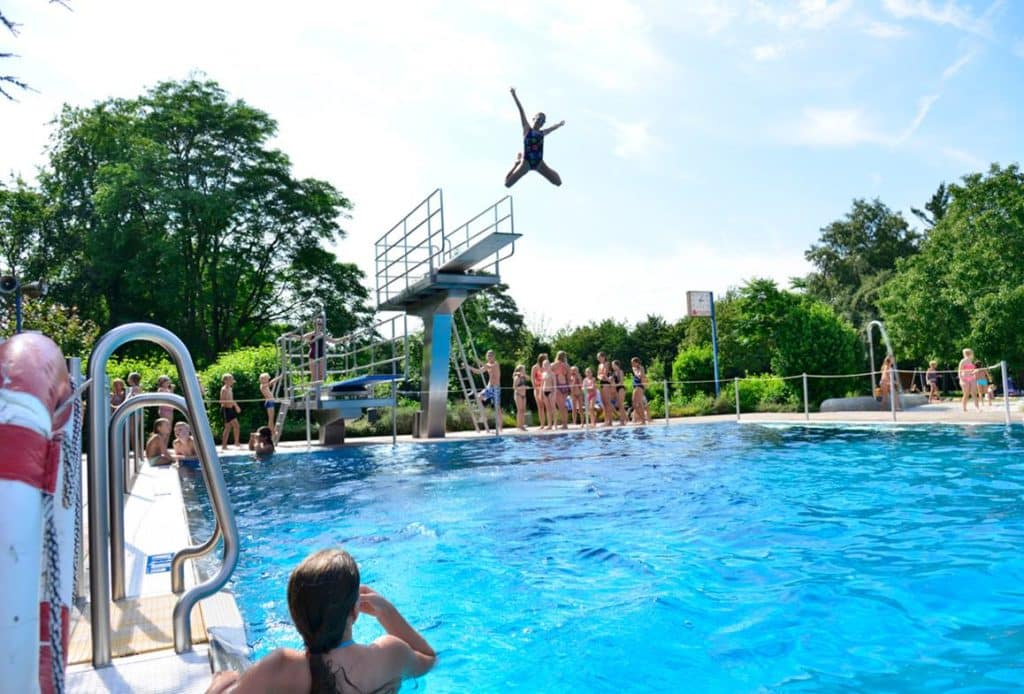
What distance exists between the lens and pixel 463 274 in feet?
54.4

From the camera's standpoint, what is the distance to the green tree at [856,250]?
53.6 m

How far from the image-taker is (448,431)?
19688mm

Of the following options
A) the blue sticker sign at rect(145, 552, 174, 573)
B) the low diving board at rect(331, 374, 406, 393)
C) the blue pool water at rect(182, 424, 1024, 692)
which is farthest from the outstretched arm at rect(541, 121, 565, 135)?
the blue sticker sign at rect(145, 552, 174, 573)

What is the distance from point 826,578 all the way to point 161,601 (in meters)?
3.96

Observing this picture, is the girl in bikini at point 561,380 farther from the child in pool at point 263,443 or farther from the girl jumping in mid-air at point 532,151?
the child in pool at point 263,443

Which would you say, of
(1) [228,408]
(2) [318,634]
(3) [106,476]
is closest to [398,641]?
(2) [318,634]

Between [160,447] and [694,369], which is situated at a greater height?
[694,369]

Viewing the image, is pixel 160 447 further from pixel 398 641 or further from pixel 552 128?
pixel 398 641

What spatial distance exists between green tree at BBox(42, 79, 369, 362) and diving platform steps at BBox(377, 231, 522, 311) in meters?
14.8

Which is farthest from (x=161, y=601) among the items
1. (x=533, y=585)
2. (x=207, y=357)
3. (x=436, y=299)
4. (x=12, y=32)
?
(x=207, y=357)

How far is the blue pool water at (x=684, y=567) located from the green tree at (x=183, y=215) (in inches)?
832

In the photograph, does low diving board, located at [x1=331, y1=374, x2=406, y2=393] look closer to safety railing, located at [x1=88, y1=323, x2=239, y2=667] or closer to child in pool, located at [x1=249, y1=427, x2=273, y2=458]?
child in pool, located at [x1=249, y1=427, x2=273, y2=458]

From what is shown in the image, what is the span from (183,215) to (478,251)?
18133 millimetres

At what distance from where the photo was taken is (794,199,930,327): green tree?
5362 cm
